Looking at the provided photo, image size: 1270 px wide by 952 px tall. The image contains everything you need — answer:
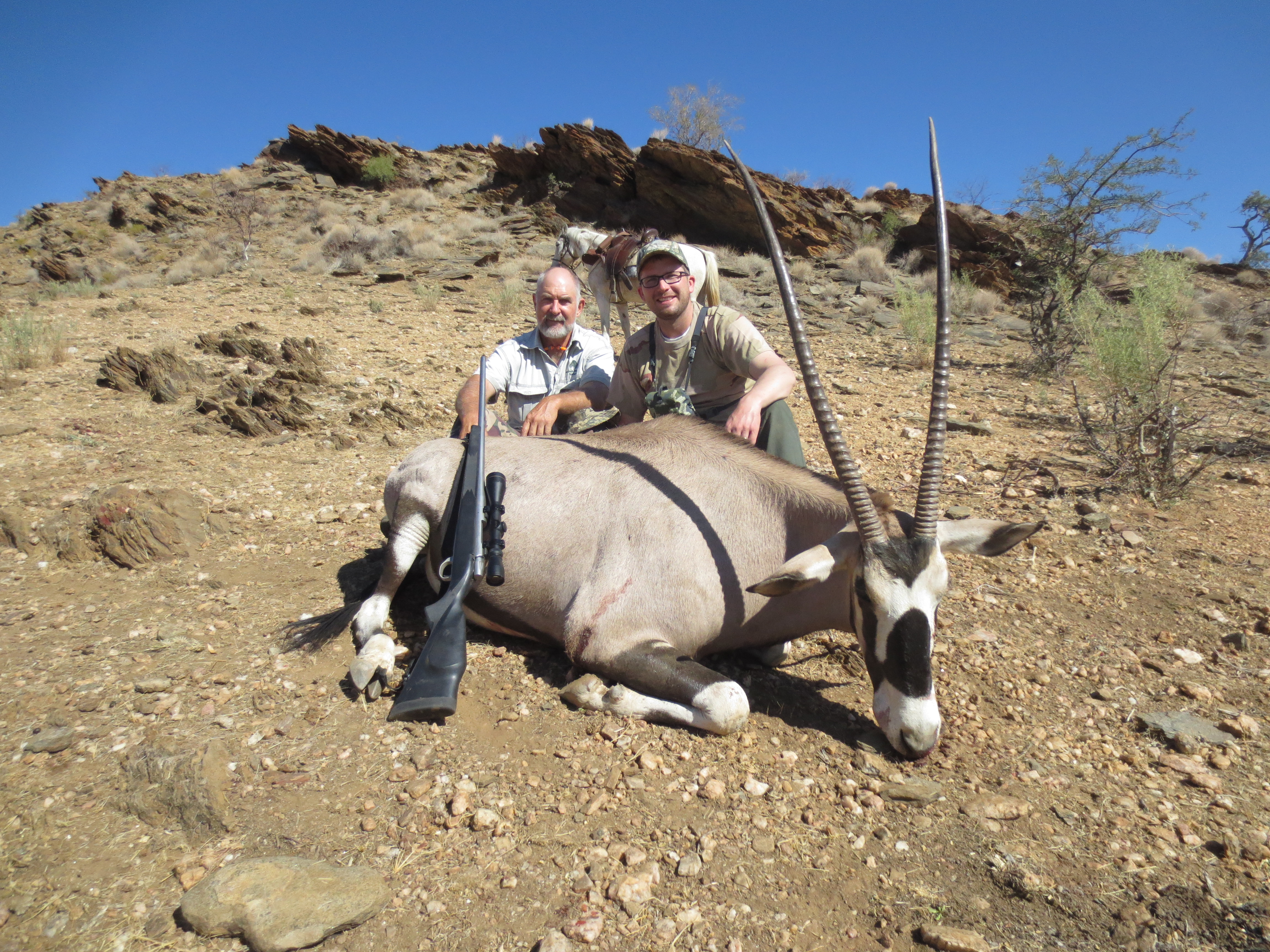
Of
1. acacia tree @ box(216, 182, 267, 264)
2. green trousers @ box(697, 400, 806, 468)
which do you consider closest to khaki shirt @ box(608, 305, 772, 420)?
green trousers @ box(697, 400, 806, 468)

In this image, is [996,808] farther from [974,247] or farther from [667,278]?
[974,247]

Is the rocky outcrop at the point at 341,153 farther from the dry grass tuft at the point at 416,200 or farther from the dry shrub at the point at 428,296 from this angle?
the dry shrub at the point at 428,296

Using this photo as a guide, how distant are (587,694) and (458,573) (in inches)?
36.1

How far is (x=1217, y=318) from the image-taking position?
1827 cm

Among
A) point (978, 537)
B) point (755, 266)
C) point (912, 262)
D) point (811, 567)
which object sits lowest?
point (811, 567)

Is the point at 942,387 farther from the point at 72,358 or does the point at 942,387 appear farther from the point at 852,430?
the point at 72,358

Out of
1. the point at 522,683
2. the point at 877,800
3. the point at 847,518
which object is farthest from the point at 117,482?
the point at 877,800

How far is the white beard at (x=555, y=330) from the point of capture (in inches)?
216

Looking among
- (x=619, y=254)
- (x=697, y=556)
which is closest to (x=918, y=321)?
(x=619, y=254)

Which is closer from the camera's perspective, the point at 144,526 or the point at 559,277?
the point at 144,526

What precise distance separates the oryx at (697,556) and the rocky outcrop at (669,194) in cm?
1916

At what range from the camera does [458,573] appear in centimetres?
371

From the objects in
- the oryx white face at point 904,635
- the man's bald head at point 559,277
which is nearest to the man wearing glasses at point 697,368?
the man's bald head at point 559,277

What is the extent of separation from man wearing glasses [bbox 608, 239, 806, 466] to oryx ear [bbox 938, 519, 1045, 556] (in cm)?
115
